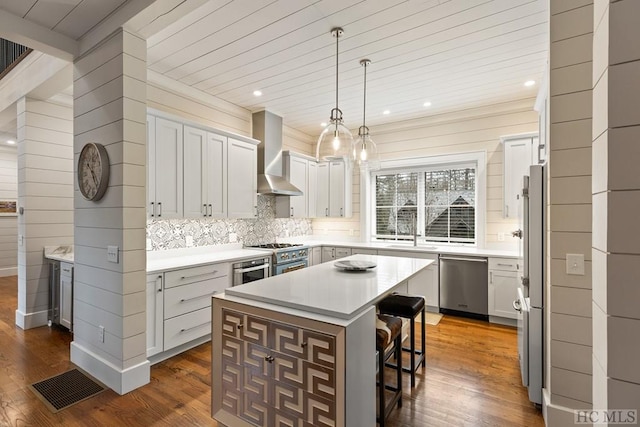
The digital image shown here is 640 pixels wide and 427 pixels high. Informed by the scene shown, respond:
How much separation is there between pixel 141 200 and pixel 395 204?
3.97m

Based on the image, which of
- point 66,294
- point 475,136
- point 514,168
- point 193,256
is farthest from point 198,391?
point 475,136

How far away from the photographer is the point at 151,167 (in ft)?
10.2

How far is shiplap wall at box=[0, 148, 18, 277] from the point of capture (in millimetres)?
6344

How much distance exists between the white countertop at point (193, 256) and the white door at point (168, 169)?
495 millimetres

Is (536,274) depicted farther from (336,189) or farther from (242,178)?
(336,189)

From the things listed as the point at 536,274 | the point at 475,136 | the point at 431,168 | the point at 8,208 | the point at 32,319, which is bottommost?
the point at 32,319

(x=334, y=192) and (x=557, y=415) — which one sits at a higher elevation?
(x=334, y=192)

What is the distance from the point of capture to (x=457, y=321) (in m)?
4.06

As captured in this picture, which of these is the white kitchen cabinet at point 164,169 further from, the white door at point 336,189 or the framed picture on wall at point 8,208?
the framed picture on wall at point 8,208

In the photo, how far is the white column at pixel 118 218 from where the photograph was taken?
2.39 m

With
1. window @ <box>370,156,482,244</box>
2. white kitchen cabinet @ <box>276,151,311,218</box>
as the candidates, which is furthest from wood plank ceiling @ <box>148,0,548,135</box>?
window @ <box>370,156,482,244</box>

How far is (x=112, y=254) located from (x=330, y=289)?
1.72 metres

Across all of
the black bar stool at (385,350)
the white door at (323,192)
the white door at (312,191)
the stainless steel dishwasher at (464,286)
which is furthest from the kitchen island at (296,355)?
the white door at (323,192)

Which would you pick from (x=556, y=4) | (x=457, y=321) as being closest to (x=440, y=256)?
(x=457, y=321)
